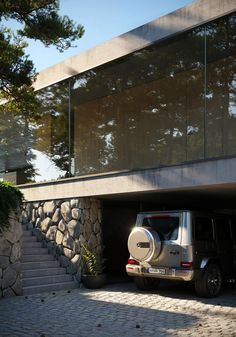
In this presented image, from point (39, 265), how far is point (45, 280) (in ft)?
2.41

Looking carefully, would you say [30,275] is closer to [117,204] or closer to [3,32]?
[117,204]

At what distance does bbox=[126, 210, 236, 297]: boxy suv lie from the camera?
9953 millimetres

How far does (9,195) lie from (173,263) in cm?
415

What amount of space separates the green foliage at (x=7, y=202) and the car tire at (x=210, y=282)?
457 centimetres

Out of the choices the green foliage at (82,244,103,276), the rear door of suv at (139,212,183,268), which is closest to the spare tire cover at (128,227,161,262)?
the rear door of suv at (139,212,183,268)

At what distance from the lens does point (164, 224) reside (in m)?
10.5

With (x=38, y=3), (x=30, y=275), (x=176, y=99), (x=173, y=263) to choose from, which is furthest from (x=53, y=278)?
(x=38, y=3)

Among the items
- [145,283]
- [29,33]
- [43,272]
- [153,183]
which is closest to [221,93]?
[153,183]

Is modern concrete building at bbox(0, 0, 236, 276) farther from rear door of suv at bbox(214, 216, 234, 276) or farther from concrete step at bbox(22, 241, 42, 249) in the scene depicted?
concrete step at bbox(22, 241, 42, 249)

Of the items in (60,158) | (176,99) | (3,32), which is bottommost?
(60,158)

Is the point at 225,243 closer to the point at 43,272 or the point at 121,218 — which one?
the point at 43,272

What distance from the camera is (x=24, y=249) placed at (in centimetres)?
1287

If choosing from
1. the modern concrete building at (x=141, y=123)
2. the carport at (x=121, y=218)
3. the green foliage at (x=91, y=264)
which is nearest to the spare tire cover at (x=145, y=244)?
the modern concrete building at (x=141, y=123)

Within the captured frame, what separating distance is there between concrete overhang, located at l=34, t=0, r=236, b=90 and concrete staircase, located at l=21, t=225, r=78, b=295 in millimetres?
4940
